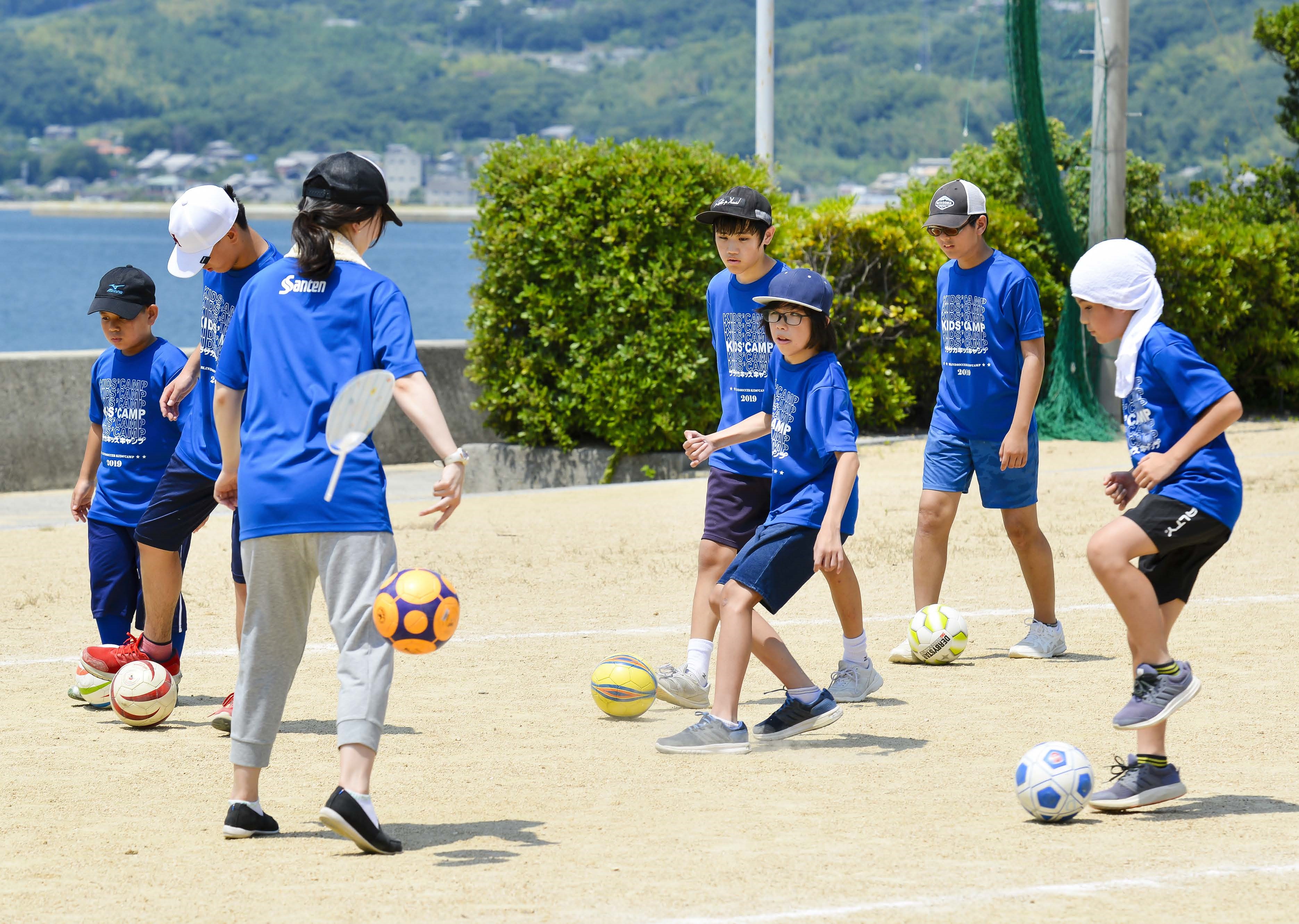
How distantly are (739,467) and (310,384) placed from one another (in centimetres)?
215

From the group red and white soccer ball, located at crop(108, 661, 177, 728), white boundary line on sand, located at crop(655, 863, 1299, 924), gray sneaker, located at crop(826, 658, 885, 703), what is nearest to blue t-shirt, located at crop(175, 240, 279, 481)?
red and white soccer ball, located at crop(108, 661, 177, 728)

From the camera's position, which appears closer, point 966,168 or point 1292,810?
point 1292,810

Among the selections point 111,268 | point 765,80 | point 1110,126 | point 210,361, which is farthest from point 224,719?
point 111,268

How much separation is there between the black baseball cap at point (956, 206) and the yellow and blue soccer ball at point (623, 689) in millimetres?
2395

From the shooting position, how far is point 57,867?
4.27 metres

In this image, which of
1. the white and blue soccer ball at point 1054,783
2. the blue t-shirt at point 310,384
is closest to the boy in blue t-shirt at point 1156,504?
the white and blue soccer ball at point 1054,783

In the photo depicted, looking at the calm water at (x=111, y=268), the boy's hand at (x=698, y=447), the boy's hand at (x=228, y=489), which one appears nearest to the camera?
the boy's hand at (x=228, y=489)

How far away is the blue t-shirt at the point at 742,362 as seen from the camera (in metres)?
5.98

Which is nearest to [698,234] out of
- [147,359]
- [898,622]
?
[898,622]

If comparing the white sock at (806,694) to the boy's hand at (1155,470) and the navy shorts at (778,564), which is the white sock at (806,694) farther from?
the boy's hand at (1155,470)

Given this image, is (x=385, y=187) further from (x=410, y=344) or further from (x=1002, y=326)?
(x=1002, y=326)

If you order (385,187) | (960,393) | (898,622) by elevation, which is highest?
(385,187)

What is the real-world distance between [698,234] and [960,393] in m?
6.61

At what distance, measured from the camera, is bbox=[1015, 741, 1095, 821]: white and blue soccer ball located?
455 cm
